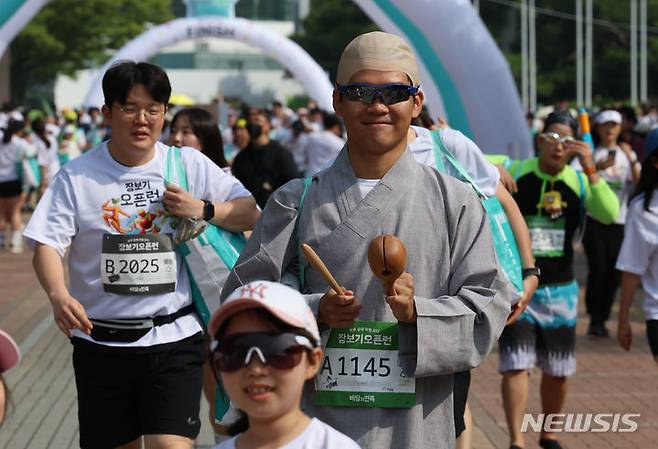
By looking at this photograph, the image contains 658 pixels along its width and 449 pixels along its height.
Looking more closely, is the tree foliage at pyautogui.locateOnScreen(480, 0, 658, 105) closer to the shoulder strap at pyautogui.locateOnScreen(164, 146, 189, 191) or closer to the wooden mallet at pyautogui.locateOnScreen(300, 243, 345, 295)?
the shoulder strap at pyautogui.locateOnScreen(164, 146, 189, 191)

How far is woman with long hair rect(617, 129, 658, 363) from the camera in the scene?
19.9 feet

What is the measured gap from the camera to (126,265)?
4.93m

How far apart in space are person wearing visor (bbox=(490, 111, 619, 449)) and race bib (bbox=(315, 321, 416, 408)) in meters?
3.37

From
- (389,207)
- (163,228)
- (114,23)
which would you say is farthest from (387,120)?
(114,23)

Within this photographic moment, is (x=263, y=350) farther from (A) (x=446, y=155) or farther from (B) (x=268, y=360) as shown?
(A) (x=446, y=155)

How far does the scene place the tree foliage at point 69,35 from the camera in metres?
56.5

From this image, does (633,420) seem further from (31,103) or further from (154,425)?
(31,103)

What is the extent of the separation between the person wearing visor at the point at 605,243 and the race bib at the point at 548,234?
11.8 ft

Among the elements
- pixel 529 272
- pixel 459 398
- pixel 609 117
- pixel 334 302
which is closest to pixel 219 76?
pixel 609 117

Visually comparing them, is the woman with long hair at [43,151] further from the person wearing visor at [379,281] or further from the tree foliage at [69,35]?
the tree foliage at [69,35]

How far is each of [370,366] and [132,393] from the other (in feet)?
5.24

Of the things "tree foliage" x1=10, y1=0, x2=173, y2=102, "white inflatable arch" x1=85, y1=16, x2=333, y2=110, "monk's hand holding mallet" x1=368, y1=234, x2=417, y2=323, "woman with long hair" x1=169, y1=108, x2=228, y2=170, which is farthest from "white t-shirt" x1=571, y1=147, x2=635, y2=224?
"tree foliage" x1=10, y1=0, x2=173, y2=102

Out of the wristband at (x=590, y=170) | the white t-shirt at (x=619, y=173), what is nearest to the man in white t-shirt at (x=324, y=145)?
the white t-shirt at (x=619, y=173)

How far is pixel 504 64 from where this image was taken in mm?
13336
